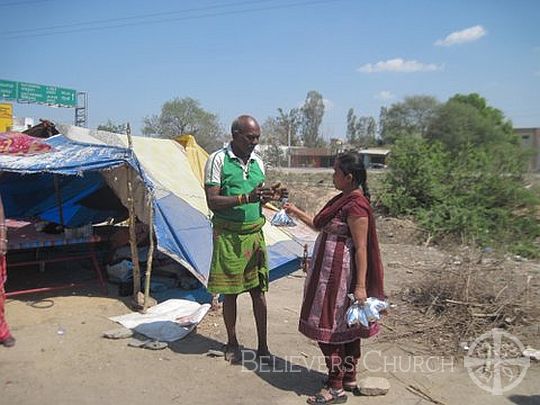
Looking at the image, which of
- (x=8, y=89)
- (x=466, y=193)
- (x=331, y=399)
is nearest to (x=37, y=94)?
(x=8, y=89)

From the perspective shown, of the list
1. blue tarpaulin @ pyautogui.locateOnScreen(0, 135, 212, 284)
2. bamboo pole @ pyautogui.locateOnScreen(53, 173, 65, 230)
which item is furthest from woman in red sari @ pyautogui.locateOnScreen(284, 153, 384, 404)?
bamboo pole @ pyautogui.locateOnScreen(53, 173, 65, 230)

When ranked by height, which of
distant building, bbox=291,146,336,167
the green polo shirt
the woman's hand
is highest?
distant building, bbox=291,146,336,167

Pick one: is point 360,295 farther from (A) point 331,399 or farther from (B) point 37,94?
(B) point 37,94

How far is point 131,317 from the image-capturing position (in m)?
5.05

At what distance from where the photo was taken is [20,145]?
18.0 ft

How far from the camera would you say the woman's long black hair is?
3293 millimetres

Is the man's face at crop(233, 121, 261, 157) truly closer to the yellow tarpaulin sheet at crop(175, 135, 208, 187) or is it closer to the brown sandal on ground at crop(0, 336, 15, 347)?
the brown sandal on ground at crop(0, 336, 15, 347)

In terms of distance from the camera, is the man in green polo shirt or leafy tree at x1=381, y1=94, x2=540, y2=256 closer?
the man in green polo shirt

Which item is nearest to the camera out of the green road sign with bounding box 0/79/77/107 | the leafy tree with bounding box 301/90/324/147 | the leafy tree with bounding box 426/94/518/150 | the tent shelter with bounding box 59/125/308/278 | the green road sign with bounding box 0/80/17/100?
the tent shelter with bounding box 59/125/308/278

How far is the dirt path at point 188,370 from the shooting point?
3.52m

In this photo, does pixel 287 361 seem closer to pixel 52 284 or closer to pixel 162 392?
pixel 162 392

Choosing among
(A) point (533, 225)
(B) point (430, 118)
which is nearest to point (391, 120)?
(B) point (430, 118)

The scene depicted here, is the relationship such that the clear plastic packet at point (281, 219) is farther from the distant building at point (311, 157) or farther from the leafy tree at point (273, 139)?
the distant building at point (311, 157)

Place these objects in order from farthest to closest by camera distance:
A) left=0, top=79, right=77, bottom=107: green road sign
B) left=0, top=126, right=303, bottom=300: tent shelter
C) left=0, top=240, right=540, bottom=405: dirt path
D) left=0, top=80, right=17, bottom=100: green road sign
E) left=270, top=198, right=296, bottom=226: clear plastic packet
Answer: left=0, top=79, right=77, bottom=107: green road sign
left=0, top=80, right=17, bottom=100: green road sign
left=0, top=126, right=303, bottom=300: tent shelter
left=270, top=198, right=296, bottom=226: clear plastic packet
left=0, top=240, right=540, bottom=405: dirt path
